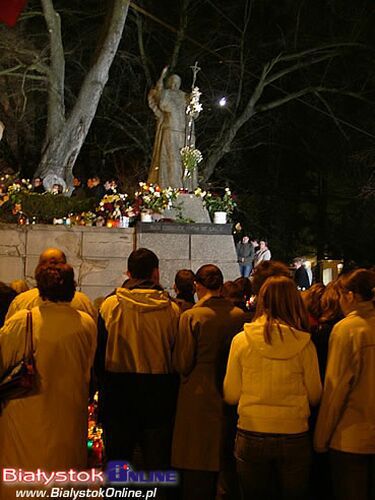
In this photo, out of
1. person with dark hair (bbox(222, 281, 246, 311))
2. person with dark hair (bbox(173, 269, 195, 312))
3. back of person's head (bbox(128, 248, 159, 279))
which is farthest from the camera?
person with dark hair (bbox(173, 269, 195, 312))

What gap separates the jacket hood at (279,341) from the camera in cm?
377

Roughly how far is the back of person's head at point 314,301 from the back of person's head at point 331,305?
57mm

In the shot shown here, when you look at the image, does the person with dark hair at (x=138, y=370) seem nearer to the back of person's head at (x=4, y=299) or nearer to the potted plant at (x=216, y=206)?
the back of person's head at (x=4, y=299)

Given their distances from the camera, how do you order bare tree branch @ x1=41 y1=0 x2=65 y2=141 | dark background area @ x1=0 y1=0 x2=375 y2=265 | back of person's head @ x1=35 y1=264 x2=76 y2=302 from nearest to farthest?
back of person's head @ x1=35 y1=264 x2=76 y2=302
bare tree branch @ x1=41 y1=0 x2=65 y2=141
dark background area @ x1=0 y1=0 x2=375 y2=265

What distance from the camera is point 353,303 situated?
417cm

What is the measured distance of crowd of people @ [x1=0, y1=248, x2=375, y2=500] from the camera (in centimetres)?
378

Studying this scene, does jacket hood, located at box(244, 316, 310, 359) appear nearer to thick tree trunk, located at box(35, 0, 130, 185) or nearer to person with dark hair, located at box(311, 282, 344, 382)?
person with dark hair, located at box(311, 282, 344, 382)

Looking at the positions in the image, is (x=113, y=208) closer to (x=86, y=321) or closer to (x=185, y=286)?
(x=185, y=286)

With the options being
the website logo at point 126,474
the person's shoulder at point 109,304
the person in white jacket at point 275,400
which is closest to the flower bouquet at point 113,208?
the person's shoulder at point 109,304

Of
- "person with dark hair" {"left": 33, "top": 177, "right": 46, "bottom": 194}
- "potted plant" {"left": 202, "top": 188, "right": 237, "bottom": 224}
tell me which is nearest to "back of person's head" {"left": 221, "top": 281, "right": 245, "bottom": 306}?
"potted plant" {"left": 202, "top": 188, "right": 237, "bottom": 224}

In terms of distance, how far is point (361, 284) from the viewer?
4.19 metres

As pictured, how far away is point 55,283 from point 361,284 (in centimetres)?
182

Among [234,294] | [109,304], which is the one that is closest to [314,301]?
[234,294]

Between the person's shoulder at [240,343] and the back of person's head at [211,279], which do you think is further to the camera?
the back of person's head at [211,279]
